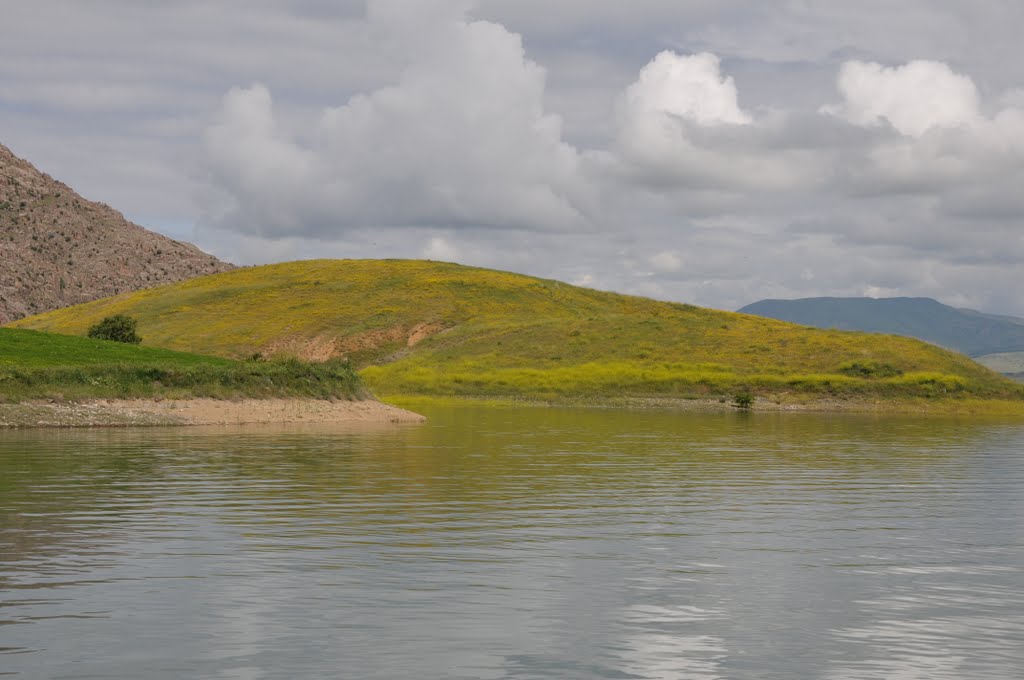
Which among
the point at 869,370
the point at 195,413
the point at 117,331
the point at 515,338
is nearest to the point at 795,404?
the point at 869,370

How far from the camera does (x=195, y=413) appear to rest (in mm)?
60094

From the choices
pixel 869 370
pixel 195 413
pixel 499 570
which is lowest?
pixel 499 570

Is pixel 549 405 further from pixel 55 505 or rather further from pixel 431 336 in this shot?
pixel 55 505

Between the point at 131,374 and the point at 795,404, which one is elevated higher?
the point at 131,374

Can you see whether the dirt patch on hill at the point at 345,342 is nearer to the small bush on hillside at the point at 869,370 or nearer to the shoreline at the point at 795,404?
the shoreline at the point at 795,404

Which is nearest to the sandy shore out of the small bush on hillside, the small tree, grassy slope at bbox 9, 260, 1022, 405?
the small tree

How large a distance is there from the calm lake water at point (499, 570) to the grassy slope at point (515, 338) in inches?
3155

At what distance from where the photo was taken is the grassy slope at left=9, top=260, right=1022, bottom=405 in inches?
4624

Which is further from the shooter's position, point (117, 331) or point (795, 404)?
point (795, 404)

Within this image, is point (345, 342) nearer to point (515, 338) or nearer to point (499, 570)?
point (515, 338)

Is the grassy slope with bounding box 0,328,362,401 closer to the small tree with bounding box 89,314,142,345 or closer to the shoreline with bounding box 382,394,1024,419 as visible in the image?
the small tree with bounding box 89,314,142,345

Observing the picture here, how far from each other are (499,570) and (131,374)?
45.0 metres

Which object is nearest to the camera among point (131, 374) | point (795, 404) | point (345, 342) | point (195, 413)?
point (131, 374)

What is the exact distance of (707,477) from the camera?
118ft
